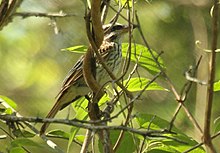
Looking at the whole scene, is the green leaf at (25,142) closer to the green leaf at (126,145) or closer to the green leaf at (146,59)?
the green leaf at (126,145)

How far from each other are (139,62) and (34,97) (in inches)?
143

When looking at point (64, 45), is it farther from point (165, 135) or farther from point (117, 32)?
point (165, 135)

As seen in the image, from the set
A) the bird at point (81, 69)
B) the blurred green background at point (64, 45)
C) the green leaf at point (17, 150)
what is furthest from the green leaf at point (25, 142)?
the blurred green background at point (64, 45)

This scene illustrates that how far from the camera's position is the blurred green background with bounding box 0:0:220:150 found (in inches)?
175

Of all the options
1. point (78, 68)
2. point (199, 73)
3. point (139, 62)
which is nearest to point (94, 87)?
point (139, 62)

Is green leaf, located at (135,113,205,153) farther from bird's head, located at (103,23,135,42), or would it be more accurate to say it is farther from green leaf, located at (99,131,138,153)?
bird's head, located at (103,23,135,42)

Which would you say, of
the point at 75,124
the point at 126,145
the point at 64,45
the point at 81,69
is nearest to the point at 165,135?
the point at 126,145

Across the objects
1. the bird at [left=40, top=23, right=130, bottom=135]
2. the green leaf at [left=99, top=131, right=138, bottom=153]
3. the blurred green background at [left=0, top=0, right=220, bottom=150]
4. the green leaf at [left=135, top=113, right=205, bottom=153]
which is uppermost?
the green leaf at [left=135, top=113, right=205, bottom=153]

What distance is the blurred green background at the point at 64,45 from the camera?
443 centimetres

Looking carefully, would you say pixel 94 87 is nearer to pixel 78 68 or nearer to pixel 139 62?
pixel 139 62

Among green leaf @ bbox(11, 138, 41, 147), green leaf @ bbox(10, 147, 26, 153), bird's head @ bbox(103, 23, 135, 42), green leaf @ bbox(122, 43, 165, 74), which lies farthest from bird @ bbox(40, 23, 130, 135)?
green leaf @ bbox(11, 138, 41, 147)

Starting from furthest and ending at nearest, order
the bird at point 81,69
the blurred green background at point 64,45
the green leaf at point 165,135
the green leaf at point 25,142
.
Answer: the blurred green background at point 64,45
the bird at point 81,69
the green leaf at point 165,135
the green leaf at point 25,142

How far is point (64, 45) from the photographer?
4676mm

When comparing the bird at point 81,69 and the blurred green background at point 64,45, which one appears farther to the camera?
the blurred green background at point 64,45
